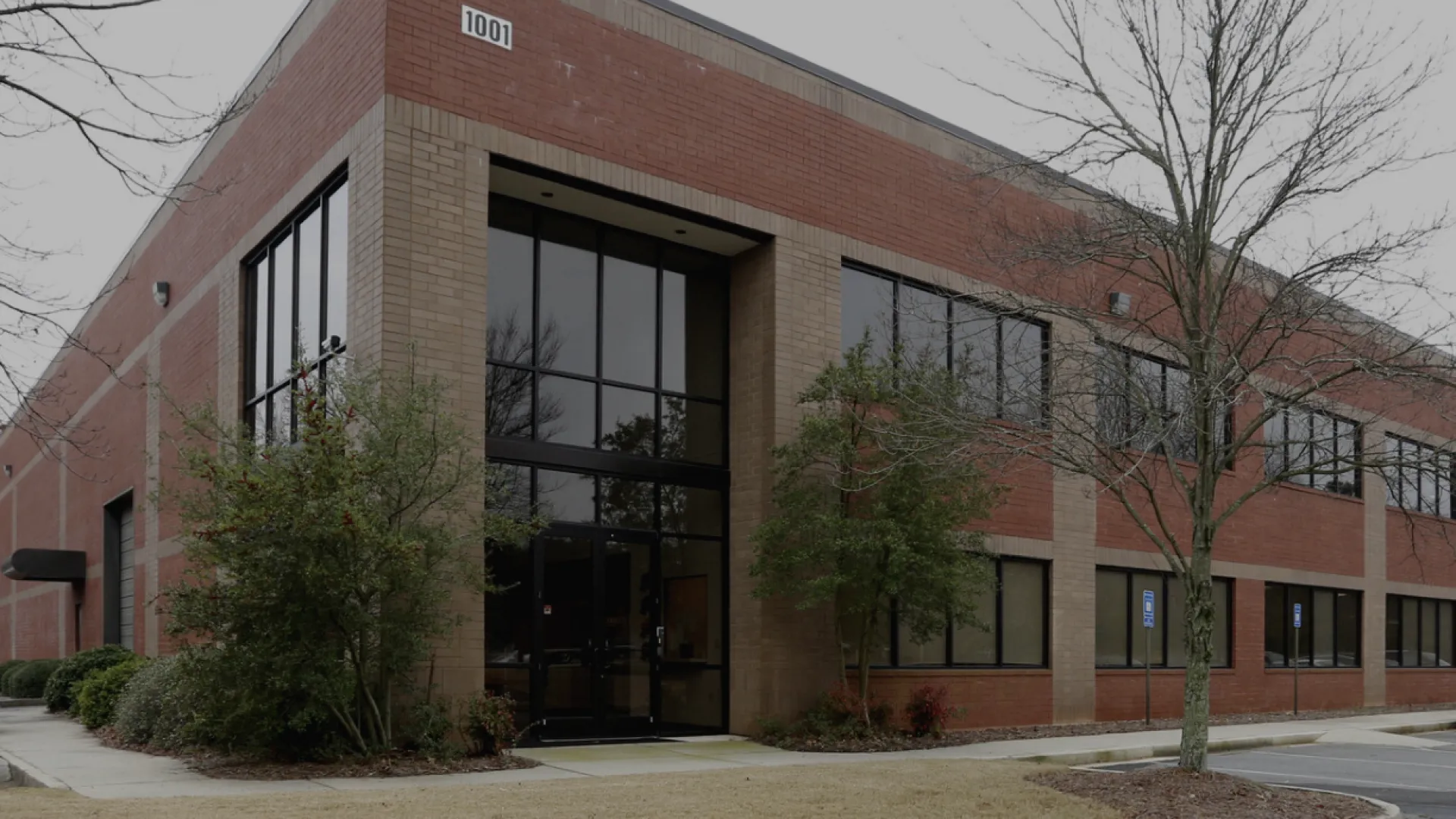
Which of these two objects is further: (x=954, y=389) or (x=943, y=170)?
(x=943, y=170)

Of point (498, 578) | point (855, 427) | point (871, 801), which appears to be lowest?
point (871, 801)

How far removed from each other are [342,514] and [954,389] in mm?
6893

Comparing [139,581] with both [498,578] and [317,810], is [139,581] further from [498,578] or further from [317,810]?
[317,810]

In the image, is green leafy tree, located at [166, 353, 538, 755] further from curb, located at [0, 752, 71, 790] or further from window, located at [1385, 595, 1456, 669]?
window, located at [1385, 595, 1456, 669]

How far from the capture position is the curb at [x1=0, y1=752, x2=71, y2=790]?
478 inches

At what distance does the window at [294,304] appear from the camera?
15992mm

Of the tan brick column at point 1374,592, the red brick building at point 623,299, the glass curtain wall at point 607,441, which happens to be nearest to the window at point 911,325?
the red brick building at point 623,299

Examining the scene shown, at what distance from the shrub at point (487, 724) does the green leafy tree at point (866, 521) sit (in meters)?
4.06

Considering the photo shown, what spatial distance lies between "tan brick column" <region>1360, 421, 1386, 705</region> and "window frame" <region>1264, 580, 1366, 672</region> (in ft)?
0.27

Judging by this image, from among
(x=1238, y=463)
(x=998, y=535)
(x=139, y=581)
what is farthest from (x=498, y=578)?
(x=1238, y=463)

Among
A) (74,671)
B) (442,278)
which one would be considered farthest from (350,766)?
(74,671)

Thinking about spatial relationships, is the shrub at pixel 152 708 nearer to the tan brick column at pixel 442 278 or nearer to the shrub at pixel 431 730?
the shrub at pixel 431 730

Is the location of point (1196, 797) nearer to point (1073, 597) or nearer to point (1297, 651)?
point (1073, 597)

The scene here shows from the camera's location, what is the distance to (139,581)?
2528 centimetres
